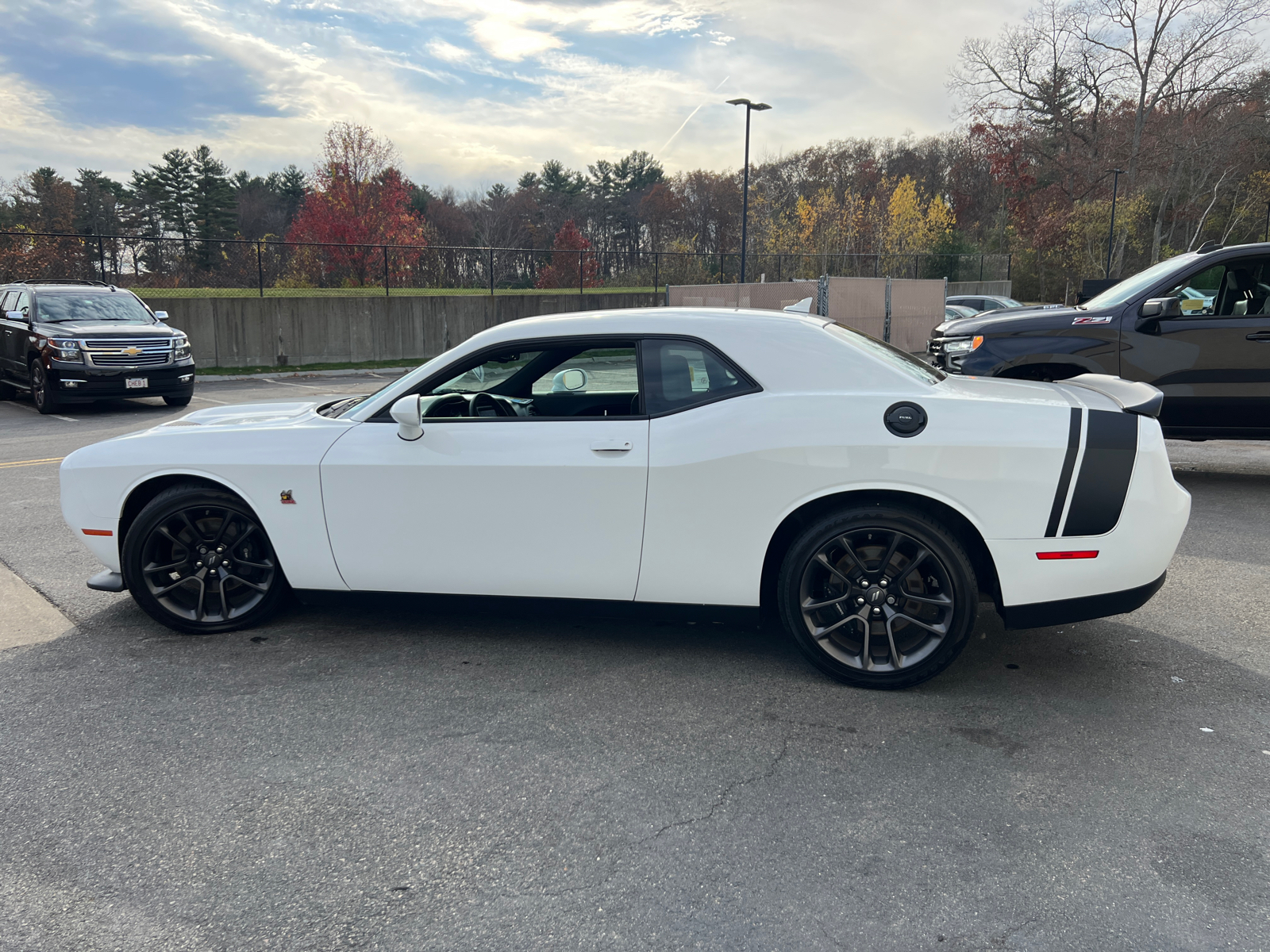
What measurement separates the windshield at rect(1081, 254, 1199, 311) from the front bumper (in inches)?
504

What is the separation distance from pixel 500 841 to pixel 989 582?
2.18 meters

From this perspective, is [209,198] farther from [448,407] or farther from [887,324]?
[448,407]

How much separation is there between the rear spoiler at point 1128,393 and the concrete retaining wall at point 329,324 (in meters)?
17.1

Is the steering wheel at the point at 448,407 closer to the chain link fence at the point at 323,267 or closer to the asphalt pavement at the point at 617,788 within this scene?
the asphalt pavement at the point at 617,788

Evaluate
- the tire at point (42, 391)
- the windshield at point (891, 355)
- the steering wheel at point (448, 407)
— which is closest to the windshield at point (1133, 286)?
the windshield at point (891, 355)

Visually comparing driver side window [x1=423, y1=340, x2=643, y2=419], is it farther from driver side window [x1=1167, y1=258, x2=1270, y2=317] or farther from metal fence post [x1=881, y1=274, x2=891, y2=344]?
metal fence post [x1=881, y1=274, x2=891, y2=344]

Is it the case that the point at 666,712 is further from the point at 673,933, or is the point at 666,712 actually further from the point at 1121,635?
the point at 1121,635

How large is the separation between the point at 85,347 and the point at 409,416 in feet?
38.6

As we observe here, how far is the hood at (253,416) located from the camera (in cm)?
437

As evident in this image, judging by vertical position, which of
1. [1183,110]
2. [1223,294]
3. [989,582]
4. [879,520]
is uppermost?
[1183,110]

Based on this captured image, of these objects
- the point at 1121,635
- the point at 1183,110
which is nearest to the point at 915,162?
the point at 1183,110

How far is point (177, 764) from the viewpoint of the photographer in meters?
3.12

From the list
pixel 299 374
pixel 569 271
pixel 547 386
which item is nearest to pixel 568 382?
pixel 547 386

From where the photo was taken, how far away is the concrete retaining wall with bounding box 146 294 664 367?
2138cm
